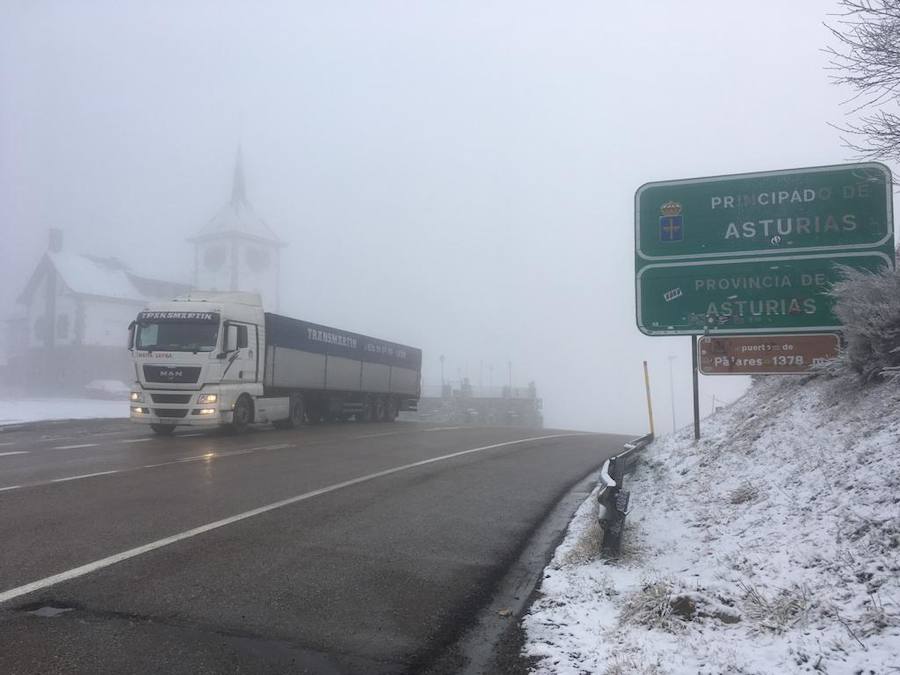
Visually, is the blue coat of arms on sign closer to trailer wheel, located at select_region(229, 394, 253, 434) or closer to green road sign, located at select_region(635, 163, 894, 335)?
green road sign, located at select_region(635, 163, 894, 335)

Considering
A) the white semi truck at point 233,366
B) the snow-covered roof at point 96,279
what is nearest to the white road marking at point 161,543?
the white semi truck at point 233,366

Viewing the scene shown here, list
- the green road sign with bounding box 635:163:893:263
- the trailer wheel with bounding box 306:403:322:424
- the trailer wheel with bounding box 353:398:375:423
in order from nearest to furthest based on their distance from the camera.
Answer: the green road sign with bounding box 635:163:893:263
the trailer wheel with bounding box 306:403:322:424
the trailer wheel with bounding box 353:398:375:423

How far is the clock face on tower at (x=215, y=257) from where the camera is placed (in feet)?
283

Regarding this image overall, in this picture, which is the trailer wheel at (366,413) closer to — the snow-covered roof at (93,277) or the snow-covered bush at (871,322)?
the snow-covered bush at (871,322)

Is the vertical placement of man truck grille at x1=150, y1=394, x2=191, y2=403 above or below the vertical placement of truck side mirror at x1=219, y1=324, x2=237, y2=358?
below

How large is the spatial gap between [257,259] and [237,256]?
333 centimetres

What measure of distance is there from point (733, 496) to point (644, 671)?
321cm

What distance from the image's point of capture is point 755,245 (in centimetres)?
969

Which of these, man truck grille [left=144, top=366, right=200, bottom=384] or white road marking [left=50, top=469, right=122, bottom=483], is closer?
white road marking [left=50, top=469, right=122, bottom=483]

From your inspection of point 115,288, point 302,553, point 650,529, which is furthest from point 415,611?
point 115,288

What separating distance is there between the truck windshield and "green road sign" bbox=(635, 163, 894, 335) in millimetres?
10722

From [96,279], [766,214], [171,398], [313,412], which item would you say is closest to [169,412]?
[171,398]

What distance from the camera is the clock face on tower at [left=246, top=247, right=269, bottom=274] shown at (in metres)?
87.7

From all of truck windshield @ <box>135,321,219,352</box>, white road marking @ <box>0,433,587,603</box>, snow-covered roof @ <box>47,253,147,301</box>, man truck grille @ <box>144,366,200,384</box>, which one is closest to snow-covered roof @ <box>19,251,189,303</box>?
snow-covered roof @ <box>47,253,147,301</box>
